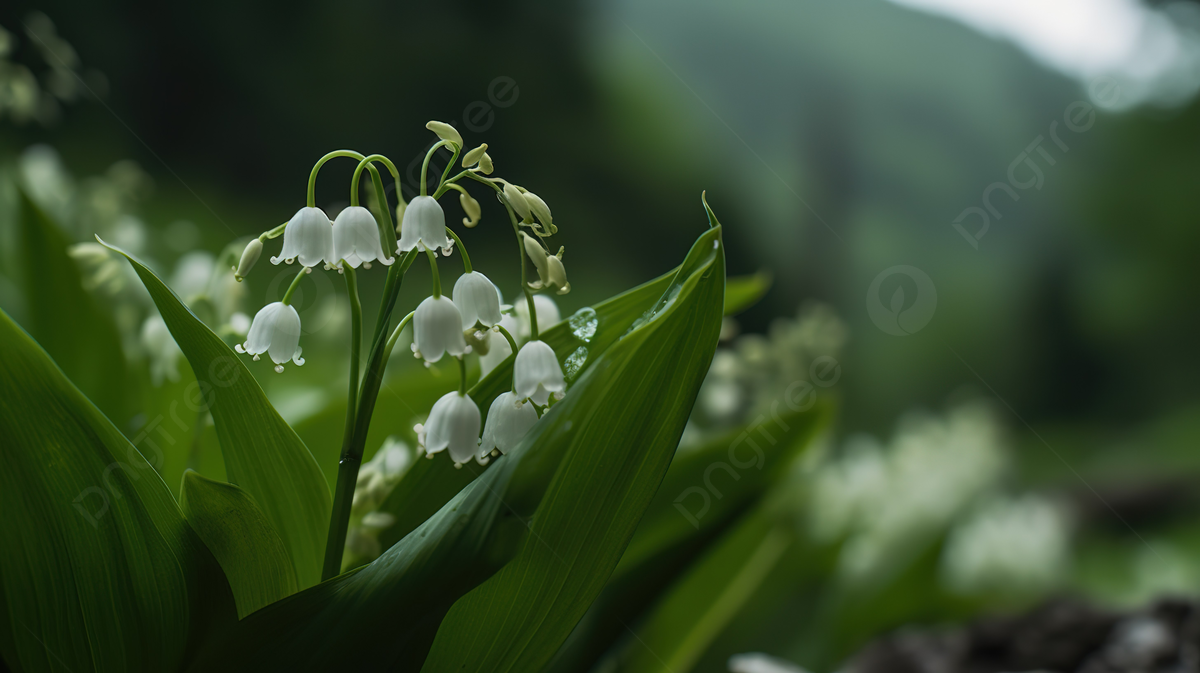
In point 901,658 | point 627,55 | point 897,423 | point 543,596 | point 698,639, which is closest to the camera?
point 543,596

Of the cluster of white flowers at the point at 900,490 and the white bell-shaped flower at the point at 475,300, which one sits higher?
the cluster of white flowers at the point at 900,490

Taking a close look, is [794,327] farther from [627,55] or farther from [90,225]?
[627,55]

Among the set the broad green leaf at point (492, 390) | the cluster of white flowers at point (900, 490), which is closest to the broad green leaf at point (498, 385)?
the broad green leaf at point (492, 390)

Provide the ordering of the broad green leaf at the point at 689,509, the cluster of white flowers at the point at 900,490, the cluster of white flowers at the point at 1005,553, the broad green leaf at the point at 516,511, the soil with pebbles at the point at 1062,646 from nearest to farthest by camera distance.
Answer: the broad green leaf at the point at 516,511 < the broad green leaf at the point at 689,509 < the soil with pebbles at the point at 1062,646 < the cluster of white flowers at the point at 900,490 < the cluster of white flowers at the point at 1005,553

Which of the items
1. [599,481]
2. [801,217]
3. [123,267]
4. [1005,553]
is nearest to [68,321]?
[123,267]

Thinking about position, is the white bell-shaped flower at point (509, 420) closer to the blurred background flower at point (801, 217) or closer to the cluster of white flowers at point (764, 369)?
the blurred background flower at point (801, 217)

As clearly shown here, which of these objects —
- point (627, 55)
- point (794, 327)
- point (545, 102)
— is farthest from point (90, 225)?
point (627, 55)

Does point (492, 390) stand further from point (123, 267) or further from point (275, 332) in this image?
point (123, 267)
